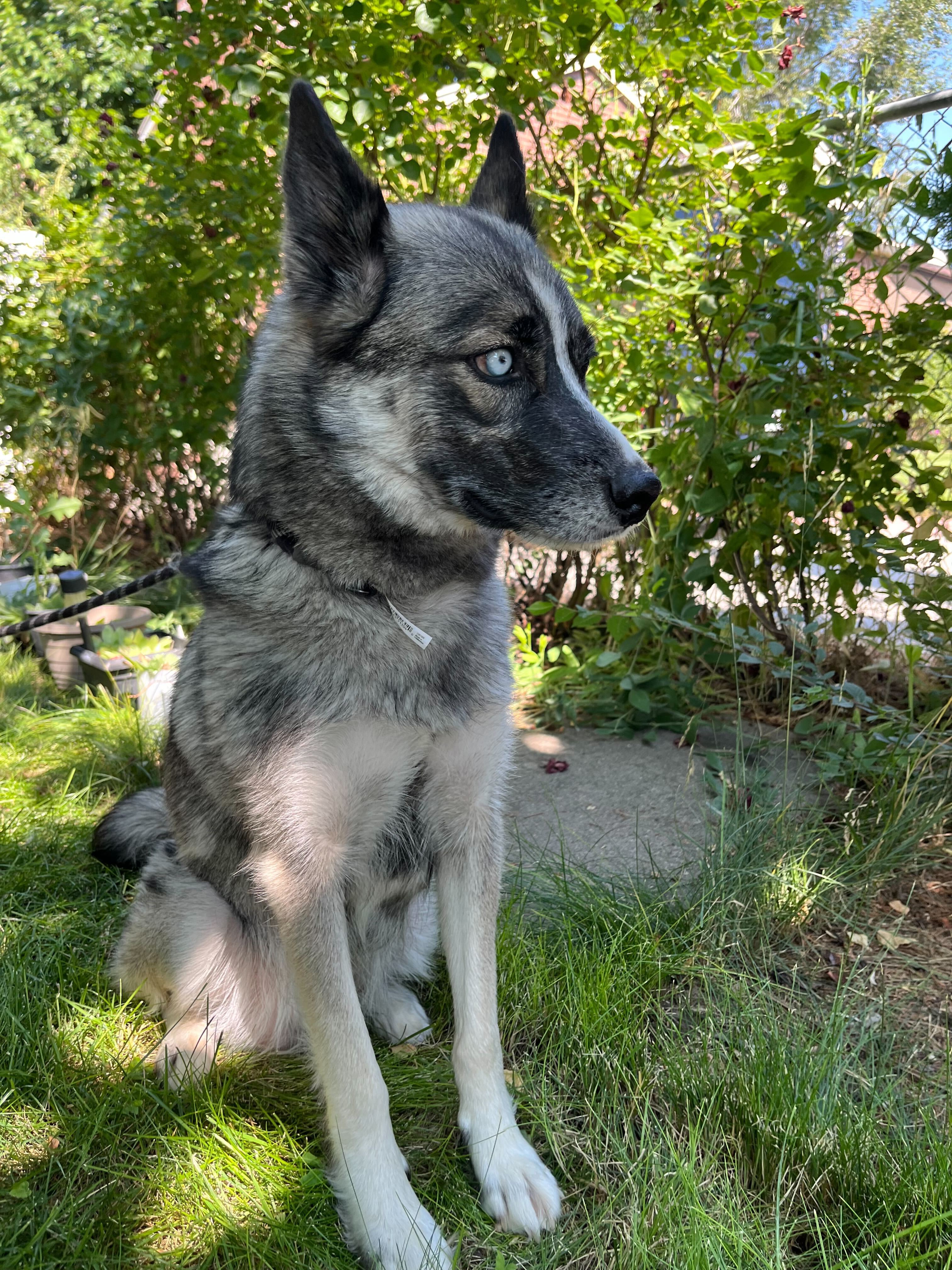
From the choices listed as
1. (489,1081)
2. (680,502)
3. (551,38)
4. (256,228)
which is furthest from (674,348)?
(489,1081)

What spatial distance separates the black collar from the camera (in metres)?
1.75

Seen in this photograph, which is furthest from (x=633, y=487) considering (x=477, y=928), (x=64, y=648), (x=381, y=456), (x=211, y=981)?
(x=64, y=648)

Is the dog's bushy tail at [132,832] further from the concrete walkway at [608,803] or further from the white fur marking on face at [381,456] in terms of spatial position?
the white fur marking on face at [381,456]

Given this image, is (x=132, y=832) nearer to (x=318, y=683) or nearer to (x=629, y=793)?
(x=318, y=683)

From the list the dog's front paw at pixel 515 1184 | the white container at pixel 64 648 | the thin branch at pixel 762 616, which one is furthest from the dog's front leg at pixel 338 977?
the white container at pixel 64 648

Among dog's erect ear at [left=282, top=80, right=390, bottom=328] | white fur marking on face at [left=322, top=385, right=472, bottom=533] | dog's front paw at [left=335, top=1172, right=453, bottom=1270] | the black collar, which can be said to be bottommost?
dog's front paw at [left=335, top=1172, right=453, bottom=1270]

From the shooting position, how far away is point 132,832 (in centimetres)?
254

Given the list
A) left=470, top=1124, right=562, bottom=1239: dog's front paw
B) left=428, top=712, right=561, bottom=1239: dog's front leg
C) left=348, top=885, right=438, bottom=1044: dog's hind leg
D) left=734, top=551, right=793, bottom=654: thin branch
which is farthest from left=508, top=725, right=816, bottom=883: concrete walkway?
left=470, top=1124, right=562, bottom=1239: dog's front paw

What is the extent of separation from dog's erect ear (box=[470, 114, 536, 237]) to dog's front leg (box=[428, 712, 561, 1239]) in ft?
3.94

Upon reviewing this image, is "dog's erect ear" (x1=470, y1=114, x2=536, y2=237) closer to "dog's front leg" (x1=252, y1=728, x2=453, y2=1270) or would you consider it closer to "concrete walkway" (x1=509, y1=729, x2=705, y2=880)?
"dog's front leg" (x1=252, y1=728, x2=453, y2=1270)

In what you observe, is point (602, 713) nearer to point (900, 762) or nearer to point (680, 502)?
point (680, 502)

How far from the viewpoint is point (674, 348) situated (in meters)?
3.65

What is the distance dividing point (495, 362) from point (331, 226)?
41cm

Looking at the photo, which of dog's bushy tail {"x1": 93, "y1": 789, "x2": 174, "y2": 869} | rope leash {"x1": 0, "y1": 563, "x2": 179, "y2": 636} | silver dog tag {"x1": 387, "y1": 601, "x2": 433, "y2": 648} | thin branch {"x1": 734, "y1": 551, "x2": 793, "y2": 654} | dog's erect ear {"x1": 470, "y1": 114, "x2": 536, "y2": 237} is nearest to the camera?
silver dog tag {"x1": 387, "y1": 601, "x2": 433, "y2": 648}
